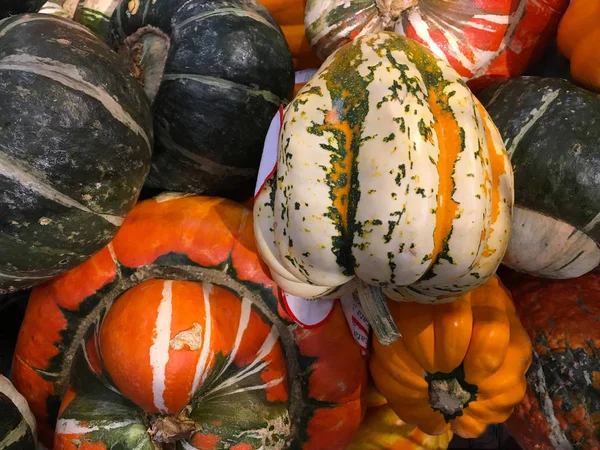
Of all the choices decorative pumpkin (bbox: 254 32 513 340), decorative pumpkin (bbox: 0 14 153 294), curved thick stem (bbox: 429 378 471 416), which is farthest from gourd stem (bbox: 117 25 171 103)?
curved thick stem (bbox: 429 378 471 416)

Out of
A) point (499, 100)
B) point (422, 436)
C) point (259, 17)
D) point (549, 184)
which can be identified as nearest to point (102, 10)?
point (259, 17)

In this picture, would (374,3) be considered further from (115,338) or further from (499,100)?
(115,338)

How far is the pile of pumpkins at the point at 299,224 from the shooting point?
72 centimetres

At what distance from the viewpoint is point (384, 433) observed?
1.13 metres

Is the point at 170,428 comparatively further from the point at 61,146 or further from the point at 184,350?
the point at 61,146

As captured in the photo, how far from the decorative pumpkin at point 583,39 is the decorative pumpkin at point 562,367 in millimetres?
398

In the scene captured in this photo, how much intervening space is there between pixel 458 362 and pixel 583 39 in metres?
0.63

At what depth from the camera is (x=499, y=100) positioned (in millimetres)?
975

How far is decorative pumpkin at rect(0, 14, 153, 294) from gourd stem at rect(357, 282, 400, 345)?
1.39 ft

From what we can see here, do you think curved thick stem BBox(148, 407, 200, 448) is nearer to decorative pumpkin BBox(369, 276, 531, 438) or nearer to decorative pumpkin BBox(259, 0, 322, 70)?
decorative pumpkin BBox(369, 276, 531, 438)

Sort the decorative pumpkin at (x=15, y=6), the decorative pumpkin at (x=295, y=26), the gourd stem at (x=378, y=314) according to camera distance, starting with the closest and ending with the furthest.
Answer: the gourd stem at (x=378, y=314) → the decorative pumpkin at (x=15, y=6) → the decorative pumpkin at (x=295, y=26)

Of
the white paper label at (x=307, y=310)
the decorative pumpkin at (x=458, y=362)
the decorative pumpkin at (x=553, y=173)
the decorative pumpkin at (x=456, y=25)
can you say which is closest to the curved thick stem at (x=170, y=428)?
the white paper label at (x=307, y=310)

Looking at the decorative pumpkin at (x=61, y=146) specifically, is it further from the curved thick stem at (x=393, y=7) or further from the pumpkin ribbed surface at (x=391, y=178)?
the curved thick stem at (x=393, y=7)

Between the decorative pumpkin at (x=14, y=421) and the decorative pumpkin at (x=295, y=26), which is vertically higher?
the decorative pumpkin at (x=295, y=26)
